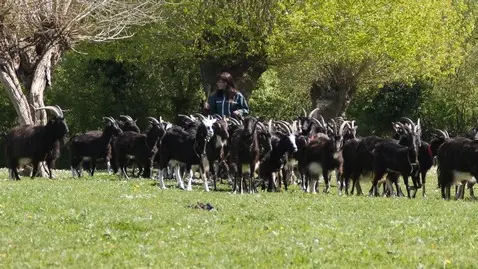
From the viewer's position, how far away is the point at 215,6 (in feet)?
127

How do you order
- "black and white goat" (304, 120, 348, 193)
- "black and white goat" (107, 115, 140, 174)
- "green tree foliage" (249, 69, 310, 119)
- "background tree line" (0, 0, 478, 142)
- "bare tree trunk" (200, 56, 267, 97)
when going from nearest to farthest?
1. "black and white goat" (304, 120, 348, 193)
2. "black and white goat" (107, 115, 140, 174)
3. "background tree line" (0, 0, 478, 142)
4. "bare tree trunk" (200, 56, 267, 97)
5. "green tree foliage" (249, 69, 310, 119)

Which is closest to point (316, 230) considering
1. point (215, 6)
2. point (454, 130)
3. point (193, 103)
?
point (215, 6)

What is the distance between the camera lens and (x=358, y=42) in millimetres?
39344

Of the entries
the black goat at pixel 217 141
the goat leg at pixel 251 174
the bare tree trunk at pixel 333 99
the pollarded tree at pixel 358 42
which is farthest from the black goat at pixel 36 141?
the bare tree trunk at pixel 333 99

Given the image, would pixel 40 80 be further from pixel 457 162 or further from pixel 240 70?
pixel 457 162

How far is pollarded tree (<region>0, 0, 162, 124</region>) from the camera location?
3027 cm

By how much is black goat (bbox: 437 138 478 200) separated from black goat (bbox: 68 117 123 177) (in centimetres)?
1127

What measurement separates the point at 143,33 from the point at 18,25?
1060 centimetres

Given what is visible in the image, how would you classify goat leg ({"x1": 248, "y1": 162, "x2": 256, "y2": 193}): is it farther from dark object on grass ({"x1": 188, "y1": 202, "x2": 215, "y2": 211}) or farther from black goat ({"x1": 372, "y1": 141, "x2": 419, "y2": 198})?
dark object on grass ({"x1": 188, "y1": 202, "x2": 215, "y2": 211})

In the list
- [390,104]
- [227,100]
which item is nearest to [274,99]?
[390,104]

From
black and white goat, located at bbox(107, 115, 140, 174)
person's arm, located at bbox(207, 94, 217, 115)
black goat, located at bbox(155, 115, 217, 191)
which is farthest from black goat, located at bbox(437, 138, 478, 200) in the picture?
black and white goat, located at bbox(107, 115, 140, 174)

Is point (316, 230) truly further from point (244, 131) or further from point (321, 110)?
point (321, 110)

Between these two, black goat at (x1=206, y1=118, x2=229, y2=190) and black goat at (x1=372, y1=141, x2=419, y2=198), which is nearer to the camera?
black goat at (x1=372, y1=141, x2=419, y2=198)

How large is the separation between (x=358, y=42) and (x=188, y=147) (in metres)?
16.0
